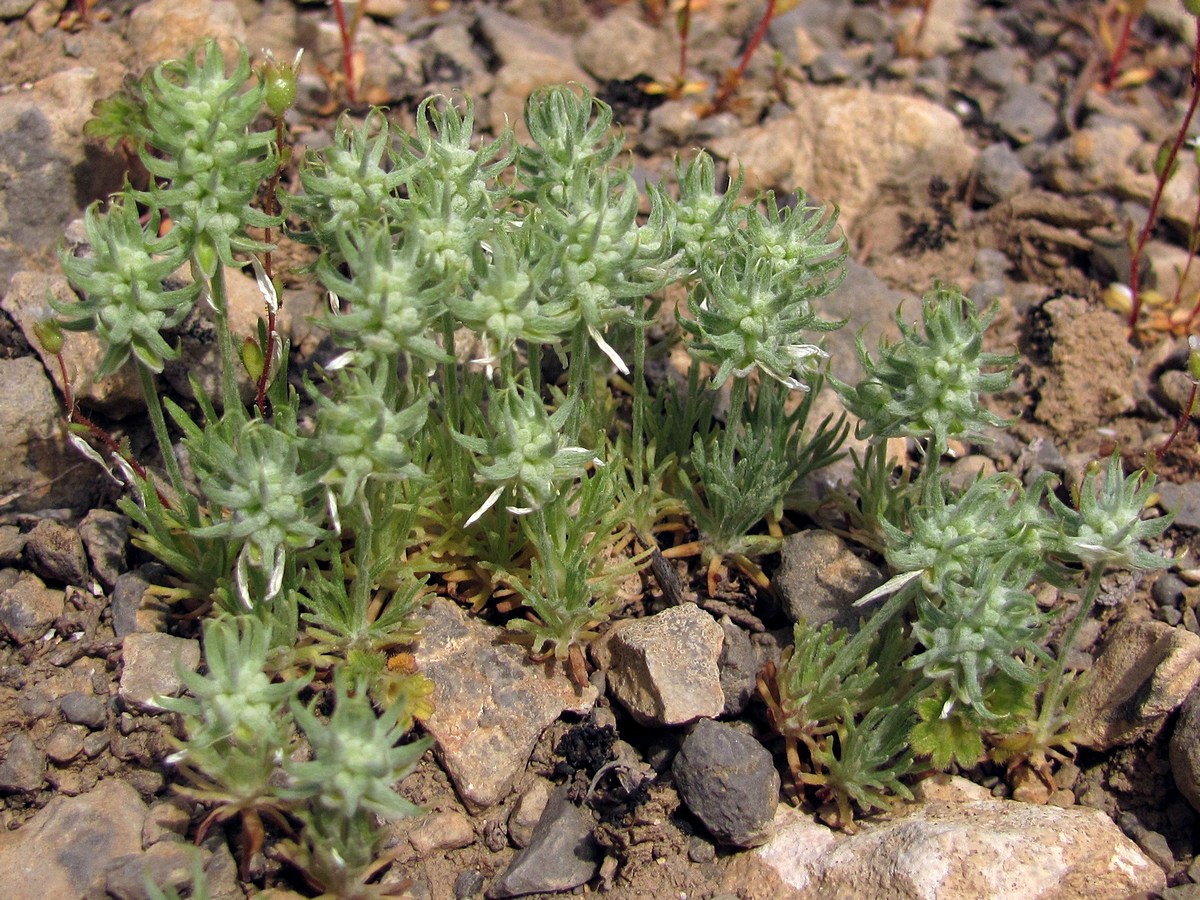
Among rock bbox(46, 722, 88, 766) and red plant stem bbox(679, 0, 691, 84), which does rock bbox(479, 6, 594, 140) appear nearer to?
red plant stem bbox(679, 0, 691, 84)

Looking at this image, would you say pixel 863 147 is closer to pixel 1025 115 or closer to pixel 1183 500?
pixel 1025 115

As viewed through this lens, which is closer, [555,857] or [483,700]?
[555,857]

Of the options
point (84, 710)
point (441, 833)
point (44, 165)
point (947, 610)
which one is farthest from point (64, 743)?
point (947, 610)

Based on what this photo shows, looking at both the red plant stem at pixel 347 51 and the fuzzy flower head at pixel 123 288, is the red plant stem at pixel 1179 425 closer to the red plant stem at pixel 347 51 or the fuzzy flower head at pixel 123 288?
the fuzzy flower head at pixel 123 288

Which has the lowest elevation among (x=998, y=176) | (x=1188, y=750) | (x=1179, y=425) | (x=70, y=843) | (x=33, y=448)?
(x=1188, y=750)

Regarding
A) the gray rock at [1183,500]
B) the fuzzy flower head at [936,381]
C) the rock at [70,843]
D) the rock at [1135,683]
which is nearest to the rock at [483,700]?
the rock at [70,843]

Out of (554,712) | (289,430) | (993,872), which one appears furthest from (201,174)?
(993,872)
